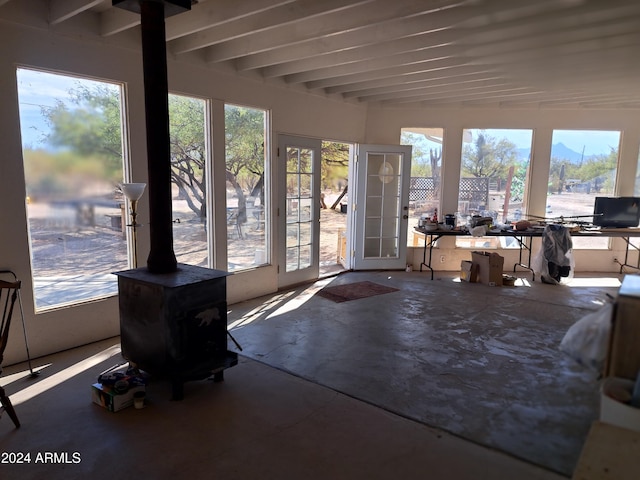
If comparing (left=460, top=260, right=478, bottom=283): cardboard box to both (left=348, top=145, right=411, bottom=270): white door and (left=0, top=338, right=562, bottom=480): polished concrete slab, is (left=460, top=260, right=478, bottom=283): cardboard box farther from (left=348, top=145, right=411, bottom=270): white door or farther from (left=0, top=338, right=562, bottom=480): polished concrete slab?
(left=0, top=338, right=562, bottom=480): polished concrete slab

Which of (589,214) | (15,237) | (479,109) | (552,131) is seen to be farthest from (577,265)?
(15,237)

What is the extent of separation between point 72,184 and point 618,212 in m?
7.18

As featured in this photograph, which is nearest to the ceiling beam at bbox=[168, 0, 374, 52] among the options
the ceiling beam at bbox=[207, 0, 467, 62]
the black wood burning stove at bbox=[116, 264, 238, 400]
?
the ceiling beam at bbox=[207, 0, 467, 62]

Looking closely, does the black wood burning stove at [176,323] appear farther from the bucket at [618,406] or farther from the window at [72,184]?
the bucket at [618,406]

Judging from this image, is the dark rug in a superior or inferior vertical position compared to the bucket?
inferior

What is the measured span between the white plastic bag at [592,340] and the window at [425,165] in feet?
16.3

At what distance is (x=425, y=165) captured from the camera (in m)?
6.95

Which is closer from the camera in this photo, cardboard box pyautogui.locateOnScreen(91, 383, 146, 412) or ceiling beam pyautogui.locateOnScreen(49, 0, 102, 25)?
cardboard box pyautogui.locateOnScreen(91, 383, 146, 412)

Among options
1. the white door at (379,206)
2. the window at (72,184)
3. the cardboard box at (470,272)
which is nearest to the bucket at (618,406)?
the window at (72,184)

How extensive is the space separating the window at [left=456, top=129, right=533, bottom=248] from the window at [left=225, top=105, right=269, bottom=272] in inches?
132

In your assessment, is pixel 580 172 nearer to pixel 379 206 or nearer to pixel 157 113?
pixel 379 206

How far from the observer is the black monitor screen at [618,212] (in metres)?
6.45

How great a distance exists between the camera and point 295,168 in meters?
5.67

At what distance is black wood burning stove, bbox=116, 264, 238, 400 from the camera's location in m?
2.83
